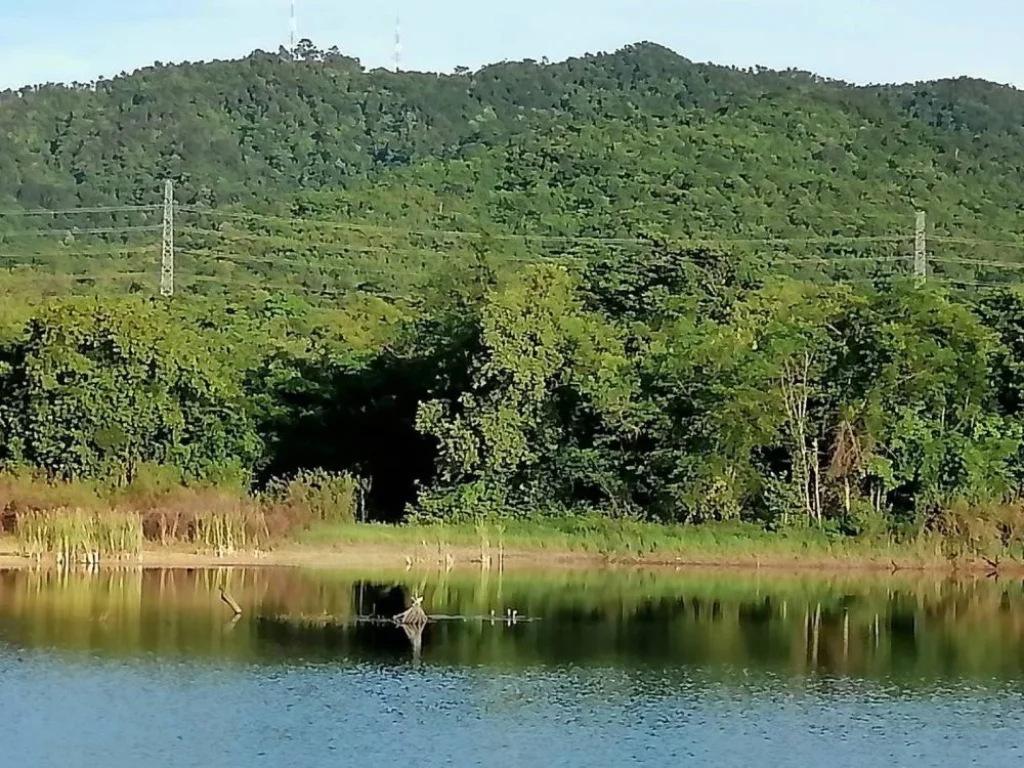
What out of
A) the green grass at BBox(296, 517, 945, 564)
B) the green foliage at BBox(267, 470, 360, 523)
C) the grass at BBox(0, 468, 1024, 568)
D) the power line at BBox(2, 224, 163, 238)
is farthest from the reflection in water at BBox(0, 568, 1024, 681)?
the power line at BBox(2, 224, 163, 238)

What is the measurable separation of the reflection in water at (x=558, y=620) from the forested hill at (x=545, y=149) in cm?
1890

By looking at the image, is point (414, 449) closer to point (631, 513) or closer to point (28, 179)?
point (631, 513)

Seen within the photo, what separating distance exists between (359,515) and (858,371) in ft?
35.4

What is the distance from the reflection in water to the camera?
77.6ft

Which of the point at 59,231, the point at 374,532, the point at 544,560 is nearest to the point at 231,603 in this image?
the point at 374,532

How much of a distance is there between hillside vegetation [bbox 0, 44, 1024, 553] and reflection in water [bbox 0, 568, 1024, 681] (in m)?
3.75

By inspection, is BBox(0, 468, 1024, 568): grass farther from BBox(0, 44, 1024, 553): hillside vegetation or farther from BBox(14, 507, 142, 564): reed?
BBox(0, 44, 1024, 553): hillside vegetation

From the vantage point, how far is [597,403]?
125 feet

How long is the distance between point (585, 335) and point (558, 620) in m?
12.5

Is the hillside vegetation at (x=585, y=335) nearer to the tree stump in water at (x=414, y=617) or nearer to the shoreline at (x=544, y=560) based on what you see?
the shoreline at (x=544, y=560)

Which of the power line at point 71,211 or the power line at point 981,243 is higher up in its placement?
the power line at point 71,211

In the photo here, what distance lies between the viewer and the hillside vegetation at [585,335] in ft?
121

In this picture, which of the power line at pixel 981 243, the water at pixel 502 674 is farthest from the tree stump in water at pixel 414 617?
the power line at pixel 981 243

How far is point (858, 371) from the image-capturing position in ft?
121
